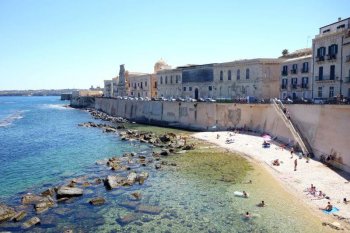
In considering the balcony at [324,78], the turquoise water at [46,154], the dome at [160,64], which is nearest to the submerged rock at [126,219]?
the turquoise water at [46,154]

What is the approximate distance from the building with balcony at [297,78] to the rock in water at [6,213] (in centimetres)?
3509

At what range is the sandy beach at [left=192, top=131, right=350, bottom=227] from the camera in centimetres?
2078

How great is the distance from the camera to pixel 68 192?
23.7m

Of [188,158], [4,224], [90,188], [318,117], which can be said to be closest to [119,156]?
[188,158]

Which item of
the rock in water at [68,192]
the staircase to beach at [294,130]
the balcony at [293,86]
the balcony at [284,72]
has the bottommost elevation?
the rock in water at [68,192]

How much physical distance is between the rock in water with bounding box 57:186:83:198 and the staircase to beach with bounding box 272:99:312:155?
69.9 ft

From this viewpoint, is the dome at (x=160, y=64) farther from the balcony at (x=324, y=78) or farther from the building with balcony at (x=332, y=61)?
the balcony at (x=324, y=78)

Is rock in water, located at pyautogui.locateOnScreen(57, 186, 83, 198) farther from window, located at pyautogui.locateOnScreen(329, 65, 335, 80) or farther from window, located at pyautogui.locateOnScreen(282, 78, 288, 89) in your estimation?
window, located at pyautogui.locateOnScreen(282, 78, 288, 89)

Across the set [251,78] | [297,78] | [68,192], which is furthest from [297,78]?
[68,192]

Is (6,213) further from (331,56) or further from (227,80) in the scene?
(227,80)

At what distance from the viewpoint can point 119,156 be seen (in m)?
36.8

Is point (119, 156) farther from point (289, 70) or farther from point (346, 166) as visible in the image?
point (289, 70)

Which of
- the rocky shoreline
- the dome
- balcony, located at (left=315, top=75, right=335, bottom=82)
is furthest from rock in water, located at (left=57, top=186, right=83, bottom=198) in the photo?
the dome

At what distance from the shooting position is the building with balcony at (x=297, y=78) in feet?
142
